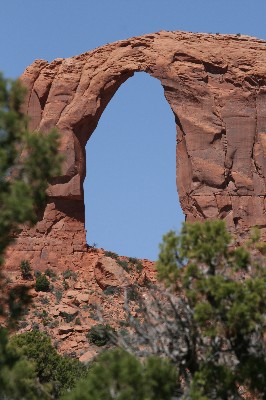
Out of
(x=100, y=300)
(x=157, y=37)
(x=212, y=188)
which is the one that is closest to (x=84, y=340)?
(x=100, y=300)

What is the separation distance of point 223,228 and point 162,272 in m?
1.51

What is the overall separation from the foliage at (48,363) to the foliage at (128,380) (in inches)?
653

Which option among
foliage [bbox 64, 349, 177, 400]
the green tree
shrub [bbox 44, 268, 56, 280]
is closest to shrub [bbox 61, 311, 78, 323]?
shrub [bbox 44, 268, 56, 280]

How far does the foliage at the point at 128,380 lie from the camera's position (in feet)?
63.2

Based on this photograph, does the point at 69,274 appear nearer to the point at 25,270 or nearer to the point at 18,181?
the point at 25,270

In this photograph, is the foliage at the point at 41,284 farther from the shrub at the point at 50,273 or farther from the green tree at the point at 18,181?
the green tree at the point at 18,181

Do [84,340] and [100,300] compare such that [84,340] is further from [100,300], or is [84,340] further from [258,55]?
[258,55]

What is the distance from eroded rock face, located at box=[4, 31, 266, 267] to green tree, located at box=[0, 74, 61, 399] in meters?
25.1

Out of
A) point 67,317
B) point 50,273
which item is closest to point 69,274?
point 50,273

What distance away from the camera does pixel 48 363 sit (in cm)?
3825

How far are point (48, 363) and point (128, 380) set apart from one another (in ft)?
63.8

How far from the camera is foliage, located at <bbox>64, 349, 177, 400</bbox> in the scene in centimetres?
1925

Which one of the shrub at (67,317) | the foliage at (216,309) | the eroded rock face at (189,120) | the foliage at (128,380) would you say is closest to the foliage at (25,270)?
the eroded rock face at (189,120)

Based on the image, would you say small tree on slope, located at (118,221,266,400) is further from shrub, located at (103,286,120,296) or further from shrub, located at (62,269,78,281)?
shrub, located at (62,269,78,281)
